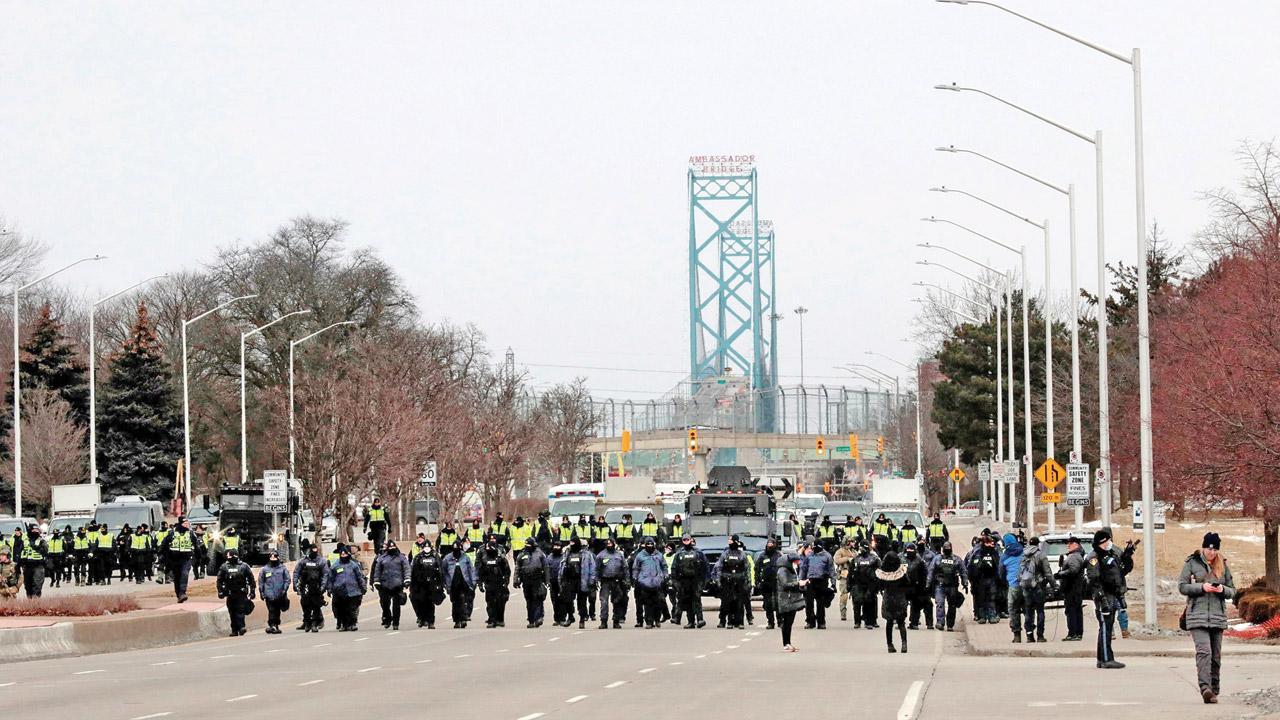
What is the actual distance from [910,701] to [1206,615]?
286 centimetres

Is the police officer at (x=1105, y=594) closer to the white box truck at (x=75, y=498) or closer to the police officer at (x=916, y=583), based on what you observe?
the police officer at (x=916, y=583)

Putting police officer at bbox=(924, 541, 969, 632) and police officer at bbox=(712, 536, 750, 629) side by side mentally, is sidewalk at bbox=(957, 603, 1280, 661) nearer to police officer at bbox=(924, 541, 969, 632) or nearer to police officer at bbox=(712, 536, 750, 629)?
police officer at bbox=(924, 541, 969, 632)

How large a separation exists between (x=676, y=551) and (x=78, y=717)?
17.3m

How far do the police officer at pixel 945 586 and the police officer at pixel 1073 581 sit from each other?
4619mm

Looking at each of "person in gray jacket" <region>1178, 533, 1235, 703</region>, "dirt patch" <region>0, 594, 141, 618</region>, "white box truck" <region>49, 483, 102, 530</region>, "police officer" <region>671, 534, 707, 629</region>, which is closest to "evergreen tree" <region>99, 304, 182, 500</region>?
"white box truck" <region>49, 483, 102, 530</region>

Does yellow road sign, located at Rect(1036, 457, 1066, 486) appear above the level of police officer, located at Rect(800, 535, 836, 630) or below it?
above

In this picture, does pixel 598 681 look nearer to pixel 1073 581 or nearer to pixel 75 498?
pixel 1073 581

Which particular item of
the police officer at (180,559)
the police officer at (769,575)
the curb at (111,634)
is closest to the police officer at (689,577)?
the police officer at (769,575)

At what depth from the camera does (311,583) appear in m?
32.6

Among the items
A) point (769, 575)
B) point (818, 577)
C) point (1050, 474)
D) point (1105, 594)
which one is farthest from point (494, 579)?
point (1105, 594)

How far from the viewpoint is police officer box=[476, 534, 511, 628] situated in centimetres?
3378

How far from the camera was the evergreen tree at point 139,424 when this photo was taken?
8194cm

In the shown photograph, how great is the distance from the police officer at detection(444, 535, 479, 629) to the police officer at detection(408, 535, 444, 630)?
254 millimetres

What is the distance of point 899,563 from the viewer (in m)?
26.5
